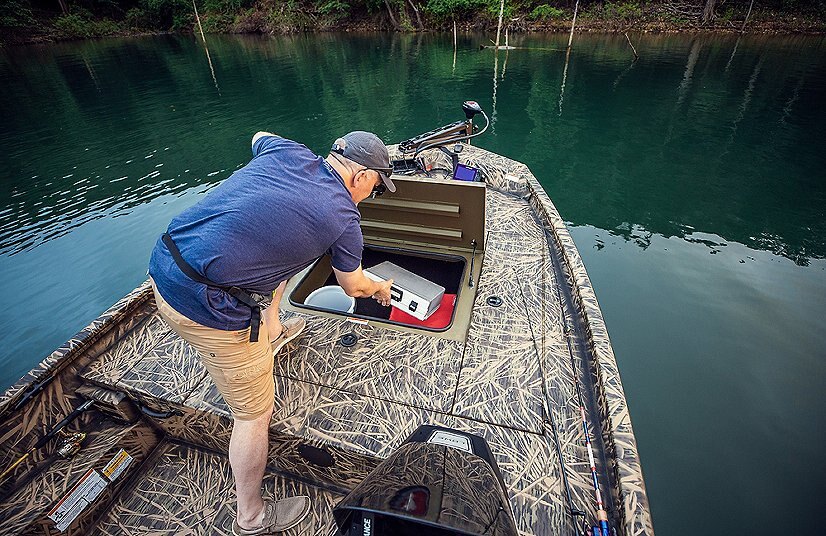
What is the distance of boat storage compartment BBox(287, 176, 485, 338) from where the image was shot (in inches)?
114

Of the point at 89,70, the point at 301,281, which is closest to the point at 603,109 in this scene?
the point at 301,281

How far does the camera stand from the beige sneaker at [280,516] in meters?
2.06

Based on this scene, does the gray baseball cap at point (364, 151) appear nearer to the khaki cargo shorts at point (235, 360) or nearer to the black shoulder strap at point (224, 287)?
the black shoulder strap at point (224, 287)

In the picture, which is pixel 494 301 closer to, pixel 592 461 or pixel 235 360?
pixel 592 461

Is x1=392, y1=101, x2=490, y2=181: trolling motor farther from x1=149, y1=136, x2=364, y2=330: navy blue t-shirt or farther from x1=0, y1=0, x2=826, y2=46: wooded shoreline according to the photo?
x1=0, y1=0, x2=826, y2=46: wooded shoreline

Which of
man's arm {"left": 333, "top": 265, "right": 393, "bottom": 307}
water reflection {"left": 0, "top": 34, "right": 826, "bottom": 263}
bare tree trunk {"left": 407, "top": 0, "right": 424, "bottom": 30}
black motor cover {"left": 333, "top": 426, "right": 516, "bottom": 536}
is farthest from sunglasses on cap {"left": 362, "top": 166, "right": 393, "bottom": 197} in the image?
bare tree trunk {"left": 407, "top": 0, "right": 424, "bottom": 30}

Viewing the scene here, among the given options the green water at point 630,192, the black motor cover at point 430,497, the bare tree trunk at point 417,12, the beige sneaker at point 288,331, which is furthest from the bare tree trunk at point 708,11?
the black motor cover at point 430,497

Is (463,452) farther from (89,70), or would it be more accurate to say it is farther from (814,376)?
→ (89,70)

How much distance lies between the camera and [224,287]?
162cm

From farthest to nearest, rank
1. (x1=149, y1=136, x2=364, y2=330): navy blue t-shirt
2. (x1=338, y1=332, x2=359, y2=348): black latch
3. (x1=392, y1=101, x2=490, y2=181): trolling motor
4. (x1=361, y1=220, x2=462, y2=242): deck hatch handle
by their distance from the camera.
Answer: (x1=392, y1=101, x2=490, y2=181): trolling motor → (x1=361, y1=220, x2=462, y2=242): deck hatch handle → (x1=338, y1=332, x2=359, y2=348): black latch → (x1=149, y1=136, x2=364, y2=330): navy blue t-shirt

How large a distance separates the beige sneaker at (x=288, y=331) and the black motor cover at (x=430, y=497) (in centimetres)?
125

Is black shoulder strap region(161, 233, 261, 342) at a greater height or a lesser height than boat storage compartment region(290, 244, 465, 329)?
greater

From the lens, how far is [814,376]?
3.95m

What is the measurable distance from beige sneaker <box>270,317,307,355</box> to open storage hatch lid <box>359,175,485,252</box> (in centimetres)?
117
